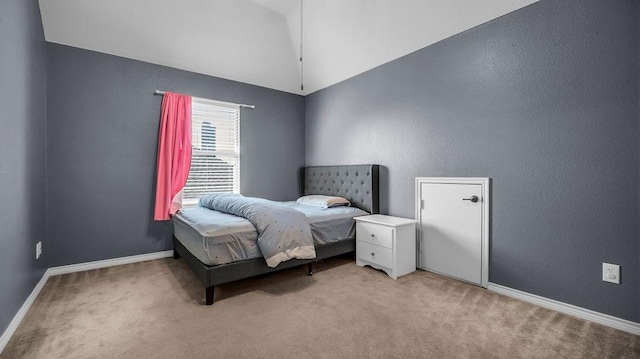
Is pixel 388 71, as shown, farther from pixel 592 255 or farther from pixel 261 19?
pixel 592 255

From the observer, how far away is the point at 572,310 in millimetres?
2094

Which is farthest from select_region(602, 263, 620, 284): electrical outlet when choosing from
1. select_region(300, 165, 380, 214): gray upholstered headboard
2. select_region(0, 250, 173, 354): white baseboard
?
select_region(0, 250, 173, 354): white baseboard

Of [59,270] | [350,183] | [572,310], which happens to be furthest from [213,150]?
[572,310]

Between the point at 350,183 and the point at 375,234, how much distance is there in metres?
0.98

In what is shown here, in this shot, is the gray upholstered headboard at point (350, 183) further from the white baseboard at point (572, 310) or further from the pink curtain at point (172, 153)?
the pink curtain at point (172, 153)

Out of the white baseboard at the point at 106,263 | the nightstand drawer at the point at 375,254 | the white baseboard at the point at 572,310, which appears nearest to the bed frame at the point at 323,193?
the nightstand drawer at the point at 375,254

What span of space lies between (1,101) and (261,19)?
265 cm

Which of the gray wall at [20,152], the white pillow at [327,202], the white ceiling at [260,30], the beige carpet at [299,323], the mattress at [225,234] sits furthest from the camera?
the white pillow at [327,202]

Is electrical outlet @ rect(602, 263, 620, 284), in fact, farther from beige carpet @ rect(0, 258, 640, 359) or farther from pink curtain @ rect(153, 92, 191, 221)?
pink curtain @ rect(153, 92, 191, 221)

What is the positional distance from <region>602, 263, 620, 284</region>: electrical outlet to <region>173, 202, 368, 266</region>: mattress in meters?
2.14

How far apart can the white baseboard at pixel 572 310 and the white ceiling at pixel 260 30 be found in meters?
2.39

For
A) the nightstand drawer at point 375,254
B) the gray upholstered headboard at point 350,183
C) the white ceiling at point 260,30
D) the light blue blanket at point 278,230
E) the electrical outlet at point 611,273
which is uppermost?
the white ceiling at point 260,30

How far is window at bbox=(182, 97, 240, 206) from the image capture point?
385 centimetres

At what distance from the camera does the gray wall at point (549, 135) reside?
1.92 meters
